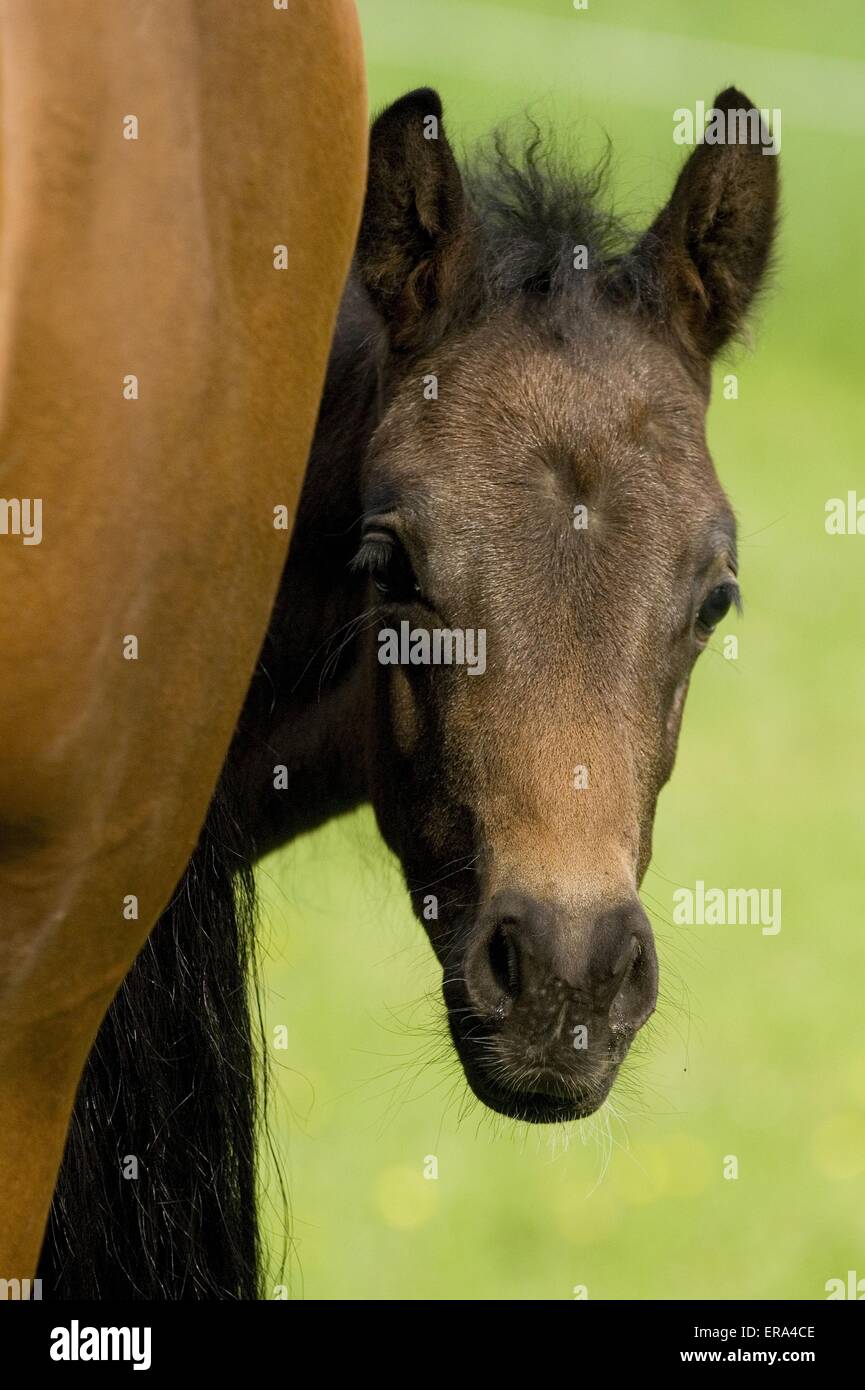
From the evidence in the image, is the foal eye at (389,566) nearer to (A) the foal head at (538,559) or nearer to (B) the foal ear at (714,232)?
(A) the foal head at (538,559)

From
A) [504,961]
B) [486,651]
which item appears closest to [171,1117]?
[504,961]

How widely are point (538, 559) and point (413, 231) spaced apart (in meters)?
0.70

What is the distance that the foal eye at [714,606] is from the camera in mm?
2666

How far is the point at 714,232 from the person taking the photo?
115 inches

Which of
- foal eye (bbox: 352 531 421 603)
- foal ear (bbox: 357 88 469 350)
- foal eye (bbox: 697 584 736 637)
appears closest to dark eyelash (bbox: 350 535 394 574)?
foal eye (bbox: 352 531 421 603)

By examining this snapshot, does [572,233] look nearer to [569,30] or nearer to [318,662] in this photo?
[318,662]

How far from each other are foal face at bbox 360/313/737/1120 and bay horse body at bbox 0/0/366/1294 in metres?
0.83

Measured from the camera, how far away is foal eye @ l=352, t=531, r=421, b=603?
2.54m

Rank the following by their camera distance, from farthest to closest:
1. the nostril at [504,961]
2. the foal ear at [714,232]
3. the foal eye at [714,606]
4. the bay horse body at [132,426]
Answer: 1. the foal ear at [714,232]
2. the foal eye at [714,606]
3. the nostril at [504,961]
4. the bay horse body at [132,426]

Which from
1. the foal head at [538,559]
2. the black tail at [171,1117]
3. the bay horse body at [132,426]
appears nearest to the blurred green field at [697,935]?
the foal head at [538,559]

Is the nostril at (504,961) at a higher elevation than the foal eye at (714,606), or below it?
below
